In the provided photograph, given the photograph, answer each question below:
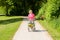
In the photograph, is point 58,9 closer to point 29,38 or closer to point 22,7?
point 29,38

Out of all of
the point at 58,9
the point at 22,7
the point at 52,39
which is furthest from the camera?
the point at 22,7

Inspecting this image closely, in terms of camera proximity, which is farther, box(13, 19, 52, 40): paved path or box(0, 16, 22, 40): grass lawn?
box(0, 16, 22, 40): grass lawn

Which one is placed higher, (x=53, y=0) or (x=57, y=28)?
(x=53, y=0)

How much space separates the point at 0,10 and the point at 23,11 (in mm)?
6872

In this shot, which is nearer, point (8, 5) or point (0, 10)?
point (8, 5)

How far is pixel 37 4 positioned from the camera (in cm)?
5325

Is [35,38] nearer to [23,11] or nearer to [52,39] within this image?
[52,39]

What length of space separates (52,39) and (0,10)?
45423mm

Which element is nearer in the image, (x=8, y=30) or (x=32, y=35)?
(x=32, y=35)

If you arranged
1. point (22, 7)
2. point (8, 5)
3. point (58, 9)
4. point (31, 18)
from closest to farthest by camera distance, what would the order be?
point (31, 18) → point (58, 9) → point (8, 5) → point (22, 7)

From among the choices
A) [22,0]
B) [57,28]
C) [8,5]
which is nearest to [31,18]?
[57,28]

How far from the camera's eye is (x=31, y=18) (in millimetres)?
18484

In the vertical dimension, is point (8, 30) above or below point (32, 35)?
below

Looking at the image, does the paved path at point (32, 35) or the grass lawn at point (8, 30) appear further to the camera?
the grass lawn at point (8, 30)
